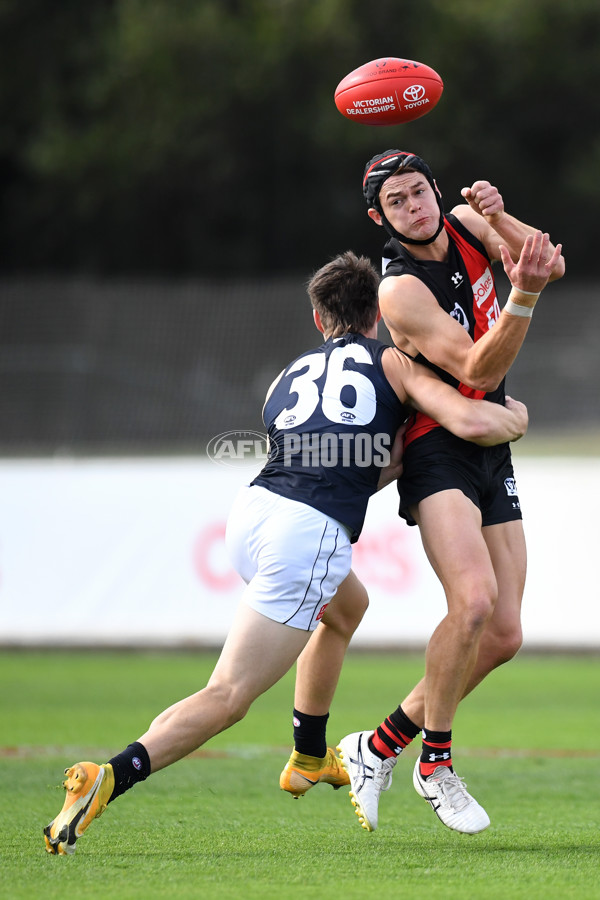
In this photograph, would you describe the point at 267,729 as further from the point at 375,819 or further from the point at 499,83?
the point at 499,83

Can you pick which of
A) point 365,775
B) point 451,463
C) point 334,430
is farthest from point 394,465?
point 365,775

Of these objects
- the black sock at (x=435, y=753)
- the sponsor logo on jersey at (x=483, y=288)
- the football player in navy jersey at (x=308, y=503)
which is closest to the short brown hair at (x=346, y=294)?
the football player in navy jersey at (x=308, y=503)

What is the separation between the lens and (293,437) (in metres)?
4.64

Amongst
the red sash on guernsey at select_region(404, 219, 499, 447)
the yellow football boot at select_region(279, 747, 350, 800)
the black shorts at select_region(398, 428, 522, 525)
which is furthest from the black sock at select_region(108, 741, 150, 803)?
the red sash on guernsey at select_region(404, 219, 499, 447)

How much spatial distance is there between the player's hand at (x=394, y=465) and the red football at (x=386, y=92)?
4.43 feet

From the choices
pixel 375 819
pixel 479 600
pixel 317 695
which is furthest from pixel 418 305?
pixel 375 819

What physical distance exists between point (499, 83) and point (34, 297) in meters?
16.2

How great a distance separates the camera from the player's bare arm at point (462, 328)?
175 inches

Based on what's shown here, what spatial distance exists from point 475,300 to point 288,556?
138 cm

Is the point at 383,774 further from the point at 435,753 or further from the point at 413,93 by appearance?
the point at 413,93

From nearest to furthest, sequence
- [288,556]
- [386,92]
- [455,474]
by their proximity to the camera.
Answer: [288,556] < [455,474] < [386,92]

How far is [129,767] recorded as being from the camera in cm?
418

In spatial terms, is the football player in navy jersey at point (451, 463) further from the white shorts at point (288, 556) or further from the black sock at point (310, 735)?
the white shorts at point (288, 556)

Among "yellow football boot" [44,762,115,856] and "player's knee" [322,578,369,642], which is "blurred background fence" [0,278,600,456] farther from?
"yellow football boot" [44,762,115,856]
